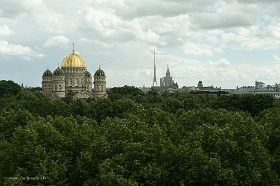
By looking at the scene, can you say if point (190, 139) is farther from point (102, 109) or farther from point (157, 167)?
point (102, 109)

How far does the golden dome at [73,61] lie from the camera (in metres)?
152

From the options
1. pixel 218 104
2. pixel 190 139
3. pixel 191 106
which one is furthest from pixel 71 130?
pixel 191 106

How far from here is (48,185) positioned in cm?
3316

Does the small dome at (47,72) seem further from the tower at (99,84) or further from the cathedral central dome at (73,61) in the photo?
the tower at (99,84)

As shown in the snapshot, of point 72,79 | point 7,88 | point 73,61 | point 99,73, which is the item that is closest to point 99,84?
point 99,73

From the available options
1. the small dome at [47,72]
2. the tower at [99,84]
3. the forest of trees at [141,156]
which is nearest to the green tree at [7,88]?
the small dome at [47,72]

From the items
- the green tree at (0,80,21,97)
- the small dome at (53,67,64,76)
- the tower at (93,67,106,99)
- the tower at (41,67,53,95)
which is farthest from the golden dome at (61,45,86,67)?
the green tree at (0,80,21,97)

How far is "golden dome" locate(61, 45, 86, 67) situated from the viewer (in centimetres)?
15188

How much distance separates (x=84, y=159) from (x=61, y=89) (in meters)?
115

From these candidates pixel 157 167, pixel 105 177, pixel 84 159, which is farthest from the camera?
pixel 84 159

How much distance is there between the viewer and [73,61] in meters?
152

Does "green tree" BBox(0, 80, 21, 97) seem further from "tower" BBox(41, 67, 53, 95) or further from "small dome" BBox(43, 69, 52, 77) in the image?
"small dome" BBox(43, 69, 52, 77)

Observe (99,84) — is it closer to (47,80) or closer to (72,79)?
(72,79)

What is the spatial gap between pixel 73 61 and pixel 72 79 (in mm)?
6077
